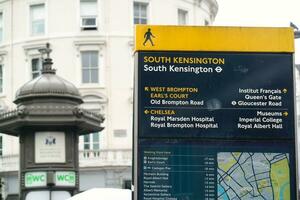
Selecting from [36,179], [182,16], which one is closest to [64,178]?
[36,179]

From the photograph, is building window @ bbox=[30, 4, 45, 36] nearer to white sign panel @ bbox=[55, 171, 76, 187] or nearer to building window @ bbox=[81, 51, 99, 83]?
building window @ bbox=[81, 51, 99, 83]

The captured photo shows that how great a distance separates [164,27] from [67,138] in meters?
16.1

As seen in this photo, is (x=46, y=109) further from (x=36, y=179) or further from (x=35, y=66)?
(x=35, y=66)

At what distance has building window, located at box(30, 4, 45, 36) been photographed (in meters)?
55.8

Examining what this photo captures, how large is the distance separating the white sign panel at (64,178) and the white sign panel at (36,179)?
1.10ft

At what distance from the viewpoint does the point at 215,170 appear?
30.1ft

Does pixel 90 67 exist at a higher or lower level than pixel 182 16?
lower

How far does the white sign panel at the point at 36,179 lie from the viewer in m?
24.6

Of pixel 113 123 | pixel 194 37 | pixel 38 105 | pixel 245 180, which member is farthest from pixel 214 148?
pixel 113 123

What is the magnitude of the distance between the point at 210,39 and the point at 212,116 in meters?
0.77

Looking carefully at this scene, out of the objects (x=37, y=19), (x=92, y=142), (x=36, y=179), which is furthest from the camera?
(x=37, y=19)

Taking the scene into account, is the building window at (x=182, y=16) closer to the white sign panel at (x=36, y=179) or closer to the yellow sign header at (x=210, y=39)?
the white sign panel at (x=36, y=179)

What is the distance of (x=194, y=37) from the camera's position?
936 cm

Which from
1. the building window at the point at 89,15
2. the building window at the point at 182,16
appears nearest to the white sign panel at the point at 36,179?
the building window at the point at 89,15
